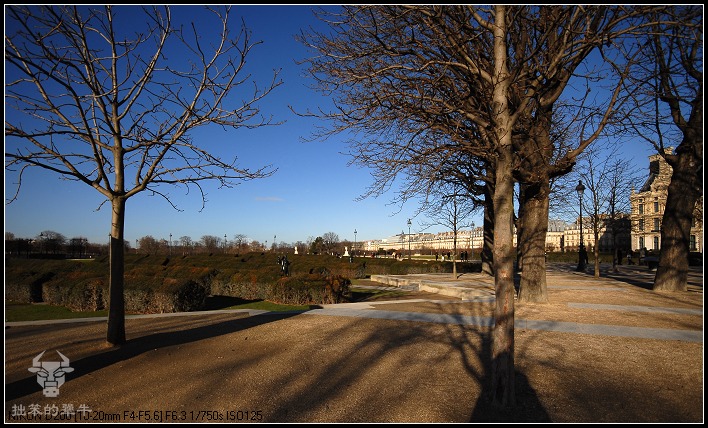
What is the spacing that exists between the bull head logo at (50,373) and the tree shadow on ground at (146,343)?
0.26 ft

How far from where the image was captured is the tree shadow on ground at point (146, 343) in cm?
500

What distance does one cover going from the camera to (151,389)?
4.82m

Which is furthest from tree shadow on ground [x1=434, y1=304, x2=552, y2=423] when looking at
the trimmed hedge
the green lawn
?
the green lawn

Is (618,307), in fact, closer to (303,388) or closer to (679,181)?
(679,181)

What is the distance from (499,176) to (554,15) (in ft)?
11.5

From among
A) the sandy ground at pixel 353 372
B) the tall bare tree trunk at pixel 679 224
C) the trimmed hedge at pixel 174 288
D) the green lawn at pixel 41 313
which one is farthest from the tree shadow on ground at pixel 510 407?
the tall bare tree trunk at pixel 679 224

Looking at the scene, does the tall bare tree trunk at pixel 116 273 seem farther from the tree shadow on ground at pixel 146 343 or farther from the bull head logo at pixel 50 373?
the bull head logo at pixel 50 373

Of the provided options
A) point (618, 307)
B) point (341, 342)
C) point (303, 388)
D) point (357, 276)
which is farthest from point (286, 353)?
point (357, 276)

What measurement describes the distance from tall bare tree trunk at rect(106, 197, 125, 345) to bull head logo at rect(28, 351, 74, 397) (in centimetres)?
73

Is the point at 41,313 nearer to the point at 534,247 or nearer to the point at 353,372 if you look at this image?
the point at 353,372

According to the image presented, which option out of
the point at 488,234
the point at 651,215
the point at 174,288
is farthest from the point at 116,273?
the point at 651,215

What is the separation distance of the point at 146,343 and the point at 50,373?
1512 mm

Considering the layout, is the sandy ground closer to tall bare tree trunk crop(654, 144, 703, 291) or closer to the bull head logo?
the bull head logo

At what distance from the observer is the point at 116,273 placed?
20.4 feet
